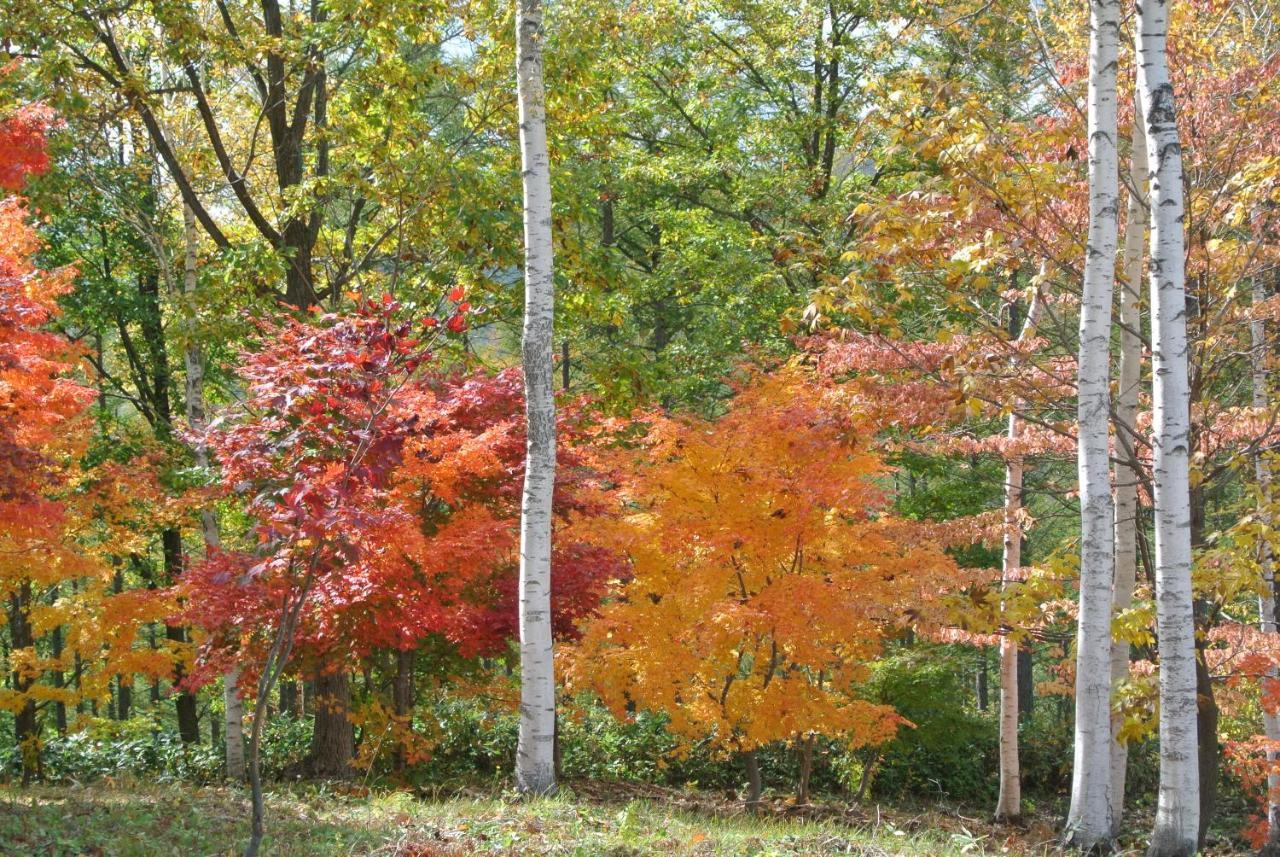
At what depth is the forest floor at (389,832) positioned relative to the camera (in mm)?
5250

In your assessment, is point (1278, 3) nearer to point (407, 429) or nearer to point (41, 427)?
point (407, 429)

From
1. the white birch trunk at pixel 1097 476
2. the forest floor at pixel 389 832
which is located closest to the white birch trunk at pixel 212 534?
the forest floor at pixel 389 832

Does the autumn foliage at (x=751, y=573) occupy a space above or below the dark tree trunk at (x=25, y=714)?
above

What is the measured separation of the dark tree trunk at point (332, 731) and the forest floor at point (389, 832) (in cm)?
325

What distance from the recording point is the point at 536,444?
704cm

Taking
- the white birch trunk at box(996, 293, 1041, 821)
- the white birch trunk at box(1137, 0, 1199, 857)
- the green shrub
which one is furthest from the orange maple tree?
the green shrub

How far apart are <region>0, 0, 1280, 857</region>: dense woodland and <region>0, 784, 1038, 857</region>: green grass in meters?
0.06

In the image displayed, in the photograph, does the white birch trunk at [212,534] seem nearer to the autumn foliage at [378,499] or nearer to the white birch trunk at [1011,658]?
the autumn foliage at [378,499]

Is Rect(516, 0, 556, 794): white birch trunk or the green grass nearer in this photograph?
the green grass

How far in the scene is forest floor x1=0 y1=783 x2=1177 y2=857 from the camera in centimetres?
525

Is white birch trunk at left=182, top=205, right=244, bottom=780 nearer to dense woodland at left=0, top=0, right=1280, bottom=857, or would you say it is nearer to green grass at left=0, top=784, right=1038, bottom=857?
dense woodland at left=0, top=0, right=1280, bottom=857

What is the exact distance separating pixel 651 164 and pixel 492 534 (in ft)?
28.6

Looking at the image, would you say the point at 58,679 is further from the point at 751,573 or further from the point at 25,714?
the point at 751,573

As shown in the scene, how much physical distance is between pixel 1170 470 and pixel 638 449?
19.9 feet
